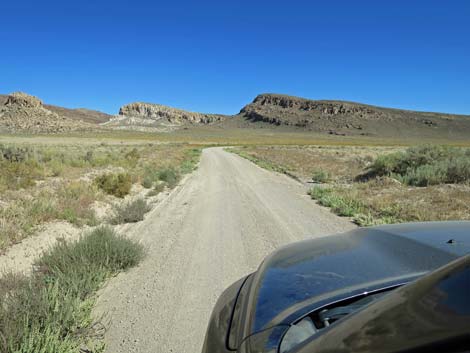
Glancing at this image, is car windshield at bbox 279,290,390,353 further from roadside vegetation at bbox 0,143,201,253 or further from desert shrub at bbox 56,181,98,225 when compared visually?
desert shrub at bbox 56,181,98,225

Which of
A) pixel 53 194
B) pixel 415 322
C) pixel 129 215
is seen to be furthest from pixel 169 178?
pixel 415 322

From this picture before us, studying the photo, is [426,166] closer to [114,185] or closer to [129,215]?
[129,215]

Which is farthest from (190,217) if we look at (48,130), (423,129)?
(423,129)

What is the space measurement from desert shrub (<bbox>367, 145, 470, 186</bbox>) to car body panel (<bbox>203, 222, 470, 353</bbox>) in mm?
10473

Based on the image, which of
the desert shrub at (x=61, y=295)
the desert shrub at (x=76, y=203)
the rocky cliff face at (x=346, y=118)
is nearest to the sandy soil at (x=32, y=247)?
the desert shrub at (x=76, y=203)

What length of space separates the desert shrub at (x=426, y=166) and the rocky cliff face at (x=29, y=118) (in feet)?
420

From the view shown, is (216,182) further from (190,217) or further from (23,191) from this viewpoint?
(23,191)

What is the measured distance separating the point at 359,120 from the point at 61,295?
177 meters

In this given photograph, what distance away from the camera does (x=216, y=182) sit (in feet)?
47.8

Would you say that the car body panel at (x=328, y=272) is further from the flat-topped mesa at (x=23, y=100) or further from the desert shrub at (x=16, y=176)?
the flat-topped mesa at (x=23, y=100)

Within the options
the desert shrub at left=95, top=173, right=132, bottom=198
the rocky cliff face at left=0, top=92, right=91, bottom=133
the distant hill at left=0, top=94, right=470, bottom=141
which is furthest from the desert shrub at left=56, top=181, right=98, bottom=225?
the distant hill at left=0, top=94, right=470, bottom=141

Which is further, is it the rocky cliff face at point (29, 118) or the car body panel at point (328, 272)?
the rocky cliff face at point (29, 118)

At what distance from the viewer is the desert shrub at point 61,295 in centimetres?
273

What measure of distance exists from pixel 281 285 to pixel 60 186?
1062 centimetres
